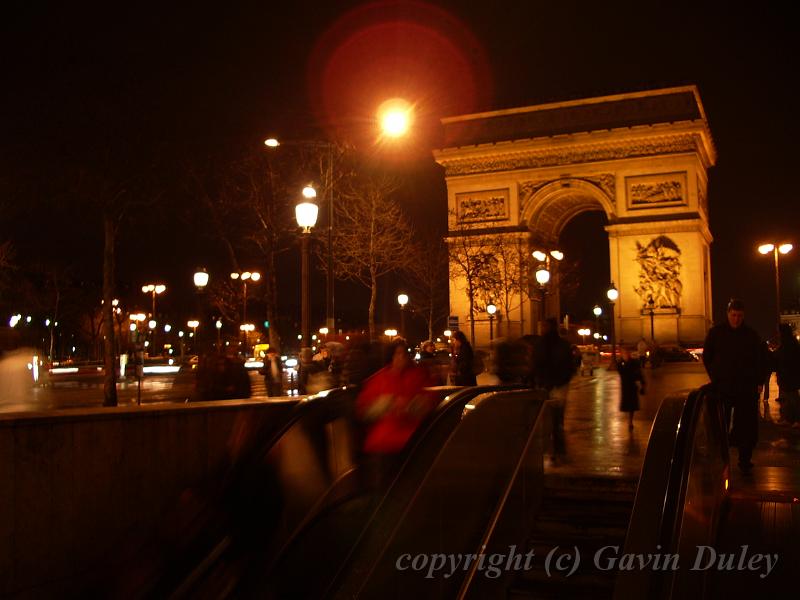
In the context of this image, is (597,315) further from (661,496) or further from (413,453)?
(661,496)

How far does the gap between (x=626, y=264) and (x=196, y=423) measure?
3713cm

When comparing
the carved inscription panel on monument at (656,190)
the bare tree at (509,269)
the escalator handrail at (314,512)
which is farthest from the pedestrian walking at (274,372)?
the carved inscription panel on monument at (656,190)

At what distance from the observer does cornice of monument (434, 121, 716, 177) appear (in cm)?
4231

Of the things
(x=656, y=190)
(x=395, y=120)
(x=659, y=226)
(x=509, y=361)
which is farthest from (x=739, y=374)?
(x=656, y=190)

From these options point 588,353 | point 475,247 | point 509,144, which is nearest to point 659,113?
point 509,144

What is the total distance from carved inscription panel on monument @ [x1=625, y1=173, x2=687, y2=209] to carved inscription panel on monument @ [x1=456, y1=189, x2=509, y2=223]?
653 centimetres

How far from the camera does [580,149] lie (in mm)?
44562

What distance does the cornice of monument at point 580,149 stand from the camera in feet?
139

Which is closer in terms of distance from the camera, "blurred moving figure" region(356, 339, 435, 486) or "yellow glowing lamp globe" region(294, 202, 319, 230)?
"blurred moving figure" region(356, 339, 435, 486)

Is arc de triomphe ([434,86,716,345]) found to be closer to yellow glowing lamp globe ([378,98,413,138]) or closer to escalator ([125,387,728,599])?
yellow glowing lamp globe ([378,98,413,138])

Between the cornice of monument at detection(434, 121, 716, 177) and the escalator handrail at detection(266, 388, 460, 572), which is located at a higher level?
the cornice of monument at detection(434, 121, 716, 177)

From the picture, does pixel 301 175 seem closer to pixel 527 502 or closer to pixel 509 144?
pixel 527 502

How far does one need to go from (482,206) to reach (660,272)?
10083 mm

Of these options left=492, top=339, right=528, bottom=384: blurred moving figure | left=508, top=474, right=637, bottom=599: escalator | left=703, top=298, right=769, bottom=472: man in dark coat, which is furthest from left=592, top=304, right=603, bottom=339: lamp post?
left=508, top=474, right=637, bottom=599: escalator
